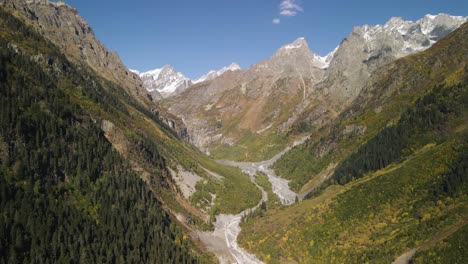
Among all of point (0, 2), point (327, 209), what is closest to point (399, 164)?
point (327, 209)

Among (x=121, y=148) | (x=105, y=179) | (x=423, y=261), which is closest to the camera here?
(x=423, y=261)

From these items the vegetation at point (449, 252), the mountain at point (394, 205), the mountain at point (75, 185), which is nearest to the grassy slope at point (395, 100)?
the mountain at point (394, 205)

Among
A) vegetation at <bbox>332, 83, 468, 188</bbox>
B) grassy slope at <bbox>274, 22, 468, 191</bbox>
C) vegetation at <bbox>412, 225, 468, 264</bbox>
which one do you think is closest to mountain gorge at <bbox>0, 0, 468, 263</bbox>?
vegetation at <bbox>412, 225, 468, 264</bbox>

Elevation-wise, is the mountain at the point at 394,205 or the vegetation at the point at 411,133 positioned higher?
the vegetation at the point at 411,133

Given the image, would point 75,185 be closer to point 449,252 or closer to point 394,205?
point 394,205

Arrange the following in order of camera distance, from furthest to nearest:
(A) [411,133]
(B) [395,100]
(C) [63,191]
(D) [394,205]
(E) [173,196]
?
1. (B) [395,100]
2. (E) [173,196]
3. (A) [411,133]
4. (D) [394,205]
5. (C) [63,191]

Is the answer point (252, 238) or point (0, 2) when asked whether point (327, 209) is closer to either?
point (252, 238)

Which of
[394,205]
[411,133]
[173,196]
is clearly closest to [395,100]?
[411,133]

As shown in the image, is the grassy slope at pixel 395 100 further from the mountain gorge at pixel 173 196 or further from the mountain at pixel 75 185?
the mountain at pixel 75 185
